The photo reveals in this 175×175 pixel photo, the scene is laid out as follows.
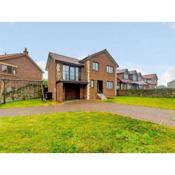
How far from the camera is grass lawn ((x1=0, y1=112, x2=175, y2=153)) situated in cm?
509

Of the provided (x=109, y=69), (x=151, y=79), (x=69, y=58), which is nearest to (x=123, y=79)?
(x=109, y=69)

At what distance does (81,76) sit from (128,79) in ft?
69.4

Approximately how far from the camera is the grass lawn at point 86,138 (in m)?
5.09

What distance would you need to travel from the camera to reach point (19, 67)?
27141 mm

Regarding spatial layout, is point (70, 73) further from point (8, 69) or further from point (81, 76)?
point (8, 69)

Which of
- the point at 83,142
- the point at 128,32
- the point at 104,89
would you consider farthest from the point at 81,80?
the point at 83,142

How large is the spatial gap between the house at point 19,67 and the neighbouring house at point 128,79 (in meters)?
17.4

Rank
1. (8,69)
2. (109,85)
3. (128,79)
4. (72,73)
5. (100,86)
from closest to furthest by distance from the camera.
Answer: (72,73)
(8,69)
(100,86)
(109,85)
(128,79)

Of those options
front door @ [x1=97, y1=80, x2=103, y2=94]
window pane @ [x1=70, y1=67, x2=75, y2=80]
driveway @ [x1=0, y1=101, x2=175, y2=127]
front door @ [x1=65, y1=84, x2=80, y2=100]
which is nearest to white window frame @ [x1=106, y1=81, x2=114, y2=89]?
front door @ [x1=97, y1=80, x2=103, y2=94]

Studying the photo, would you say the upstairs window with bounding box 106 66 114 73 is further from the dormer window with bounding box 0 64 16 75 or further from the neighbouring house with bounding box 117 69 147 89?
the dormer window with bounding box 0 64 16 75

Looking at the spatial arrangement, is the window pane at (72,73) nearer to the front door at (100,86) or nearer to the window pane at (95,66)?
the window pane at (95,66)
